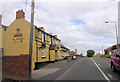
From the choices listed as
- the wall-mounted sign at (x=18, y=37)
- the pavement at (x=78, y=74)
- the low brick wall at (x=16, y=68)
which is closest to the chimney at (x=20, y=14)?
the wall-mounted sign at (x=18, y=37)

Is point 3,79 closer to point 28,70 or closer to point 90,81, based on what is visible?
point 28,70

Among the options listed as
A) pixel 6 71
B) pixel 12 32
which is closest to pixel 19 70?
pixel 6 71

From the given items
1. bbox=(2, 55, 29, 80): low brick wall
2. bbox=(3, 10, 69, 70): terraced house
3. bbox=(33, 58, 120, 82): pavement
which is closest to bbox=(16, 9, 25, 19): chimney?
bbox=(3, 10, 69, 70): terraced house

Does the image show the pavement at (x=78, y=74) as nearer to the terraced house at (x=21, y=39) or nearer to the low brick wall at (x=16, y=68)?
the low brick wall at (x=16, y=68)

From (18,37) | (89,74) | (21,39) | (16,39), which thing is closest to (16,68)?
(89,74)

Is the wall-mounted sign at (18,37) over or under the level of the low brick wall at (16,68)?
over

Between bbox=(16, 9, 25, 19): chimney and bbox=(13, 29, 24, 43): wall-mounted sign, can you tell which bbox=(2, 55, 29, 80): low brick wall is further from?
bbox=(16, 9, 25, 19): chimney

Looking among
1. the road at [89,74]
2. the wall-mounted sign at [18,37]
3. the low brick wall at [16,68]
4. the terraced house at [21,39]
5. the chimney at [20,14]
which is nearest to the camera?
the low brick wall at [16,68]

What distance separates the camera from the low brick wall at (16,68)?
889cm

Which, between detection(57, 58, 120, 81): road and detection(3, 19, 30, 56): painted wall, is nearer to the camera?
detection(57, 58, 120, 81): road

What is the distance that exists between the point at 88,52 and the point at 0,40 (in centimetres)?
11788

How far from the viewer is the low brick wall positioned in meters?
8.89

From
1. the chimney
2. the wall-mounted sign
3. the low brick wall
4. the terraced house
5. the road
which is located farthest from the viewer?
the chimney

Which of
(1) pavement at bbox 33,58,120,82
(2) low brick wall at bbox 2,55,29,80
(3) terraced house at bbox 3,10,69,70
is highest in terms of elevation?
(3) terraced house at bbox 3,10,69,70
